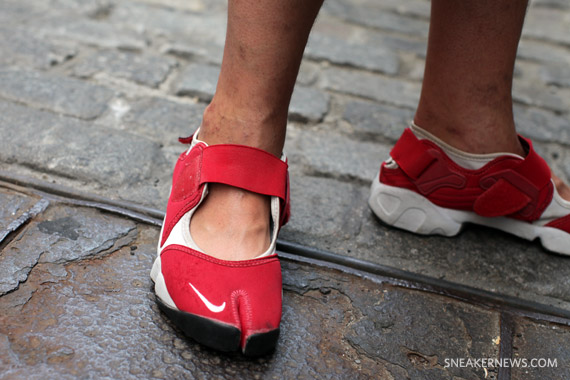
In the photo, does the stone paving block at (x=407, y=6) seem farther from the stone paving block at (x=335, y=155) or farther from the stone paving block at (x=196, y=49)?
the stone paving block at (x=335, y=155)

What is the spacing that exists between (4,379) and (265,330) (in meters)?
0.39

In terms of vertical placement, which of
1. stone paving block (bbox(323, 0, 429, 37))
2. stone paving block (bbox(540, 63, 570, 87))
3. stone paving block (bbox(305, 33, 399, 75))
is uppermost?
stone paving block (bbox(323, 0, 429, 37))

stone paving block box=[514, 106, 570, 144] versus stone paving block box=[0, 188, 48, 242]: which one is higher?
stone paving block box=[514, 106, 570, 144]

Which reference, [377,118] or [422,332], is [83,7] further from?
[422,332]

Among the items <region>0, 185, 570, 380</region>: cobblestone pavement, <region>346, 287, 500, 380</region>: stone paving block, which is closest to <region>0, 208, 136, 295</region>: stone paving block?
<region>0, 185, 570, 380</region>: cobblestone pavement

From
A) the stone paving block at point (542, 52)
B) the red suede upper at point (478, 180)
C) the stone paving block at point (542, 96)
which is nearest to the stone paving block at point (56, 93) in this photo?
the red suede upper at point (478, 180)

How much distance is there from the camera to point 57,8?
232cm

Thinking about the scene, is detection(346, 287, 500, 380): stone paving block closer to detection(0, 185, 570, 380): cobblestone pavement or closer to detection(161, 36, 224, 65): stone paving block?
detection(0, 185, 570, 380): cobblestone pavement

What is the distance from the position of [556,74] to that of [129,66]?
1.80 m

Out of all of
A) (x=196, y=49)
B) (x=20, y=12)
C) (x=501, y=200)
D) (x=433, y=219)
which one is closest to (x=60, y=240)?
(x=433, y=219)

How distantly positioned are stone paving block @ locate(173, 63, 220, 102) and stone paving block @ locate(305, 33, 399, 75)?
472 mm

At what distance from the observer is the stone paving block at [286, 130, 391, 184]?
1514mm

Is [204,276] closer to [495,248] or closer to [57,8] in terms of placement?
[495,248]

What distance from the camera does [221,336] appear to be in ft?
2.82
